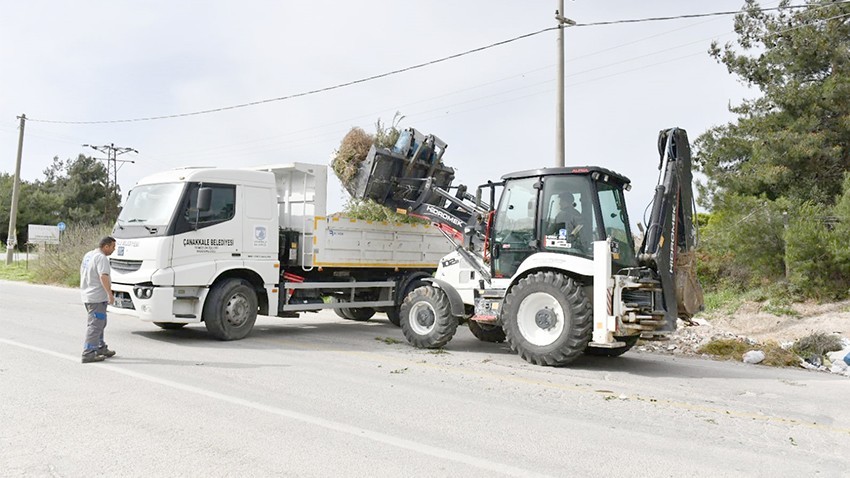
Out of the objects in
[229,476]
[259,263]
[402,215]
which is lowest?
[229,476]

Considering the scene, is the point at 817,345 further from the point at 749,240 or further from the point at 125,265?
the point at 125,265

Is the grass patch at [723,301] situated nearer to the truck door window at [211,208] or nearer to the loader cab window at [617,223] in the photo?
the loader cab window at [617,223]

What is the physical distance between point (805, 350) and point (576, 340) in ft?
15.6

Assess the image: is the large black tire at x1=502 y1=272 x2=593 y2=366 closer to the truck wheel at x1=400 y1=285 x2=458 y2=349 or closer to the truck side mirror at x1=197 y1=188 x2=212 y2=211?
the truck wheel at x1=400 y1=285 x2=458 y2=349

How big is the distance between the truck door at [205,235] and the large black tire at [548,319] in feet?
14.7

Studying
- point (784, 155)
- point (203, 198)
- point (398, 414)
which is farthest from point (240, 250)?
point (784, 155)

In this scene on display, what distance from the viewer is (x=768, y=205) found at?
51.4 ft

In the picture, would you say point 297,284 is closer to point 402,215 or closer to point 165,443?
point 402,215

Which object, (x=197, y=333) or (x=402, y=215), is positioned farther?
(x=402, y=215)

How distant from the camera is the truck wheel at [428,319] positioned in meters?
10.1

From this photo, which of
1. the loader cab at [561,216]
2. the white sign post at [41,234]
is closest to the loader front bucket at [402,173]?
the loader cab at [561,216]

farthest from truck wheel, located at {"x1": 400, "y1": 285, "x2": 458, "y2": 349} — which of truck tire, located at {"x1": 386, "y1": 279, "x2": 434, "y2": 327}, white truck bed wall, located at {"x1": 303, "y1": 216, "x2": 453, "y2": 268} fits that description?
truck tire, located at {"x1": 386, "y1": 279, "x2": 434, "y2": 327}

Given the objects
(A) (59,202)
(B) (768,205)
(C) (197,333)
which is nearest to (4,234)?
(A) (59,202)

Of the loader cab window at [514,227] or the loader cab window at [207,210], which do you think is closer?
the loader cab window at [514,227]
